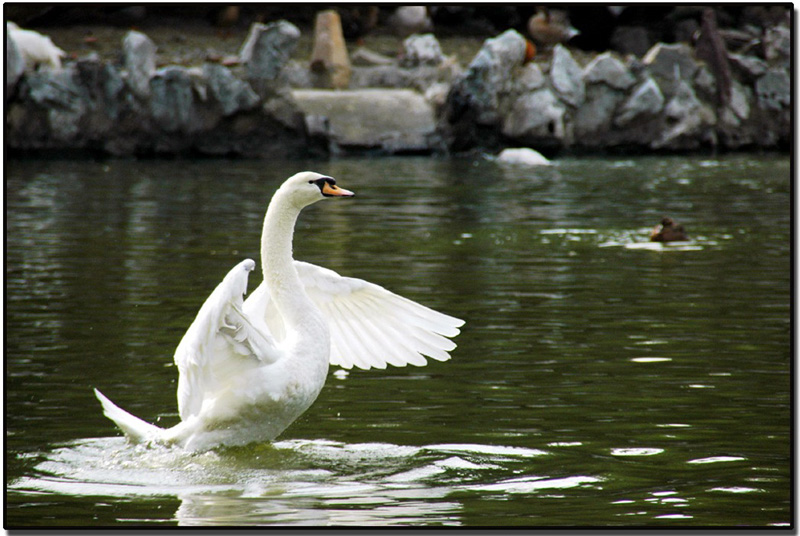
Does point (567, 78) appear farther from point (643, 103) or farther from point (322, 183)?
point (322, 183)

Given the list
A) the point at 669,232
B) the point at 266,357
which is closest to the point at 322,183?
the point at 266,357

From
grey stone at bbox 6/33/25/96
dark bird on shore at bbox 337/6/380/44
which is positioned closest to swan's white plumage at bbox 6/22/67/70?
grey stone at bbox 6/33/25/96

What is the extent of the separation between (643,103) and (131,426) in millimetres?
21908

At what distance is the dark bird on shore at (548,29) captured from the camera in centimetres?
3198

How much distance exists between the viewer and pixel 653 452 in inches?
220

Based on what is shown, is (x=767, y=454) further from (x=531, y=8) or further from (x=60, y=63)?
(x=531, y=8)

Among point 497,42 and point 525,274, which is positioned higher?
point 497,42

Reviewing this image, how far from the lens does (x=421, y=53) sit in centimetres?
2878

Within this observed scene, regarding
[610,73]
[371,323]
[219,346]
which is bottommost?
[371,323]

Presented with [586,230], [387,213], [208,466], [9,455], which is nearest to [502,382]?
[208,466]

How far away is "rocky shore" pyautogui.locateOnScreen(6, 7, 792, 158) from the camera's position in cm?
2500

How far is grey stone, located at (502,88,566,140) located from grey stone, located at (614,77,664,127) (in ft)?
4.52

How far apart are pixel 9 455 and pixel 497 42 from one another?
2212 cm

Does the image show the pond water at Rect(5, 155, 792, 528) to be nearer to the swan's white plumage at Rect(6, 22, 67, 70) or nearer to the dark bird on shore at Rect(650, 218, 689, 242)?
the dark bird on shore at Rect(650, 218, 689, 242)
